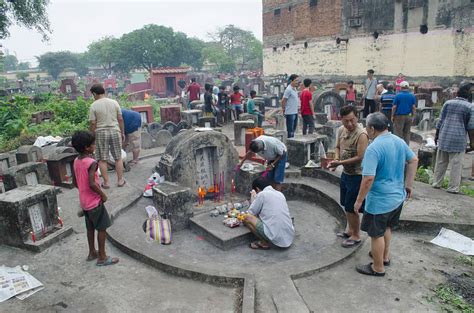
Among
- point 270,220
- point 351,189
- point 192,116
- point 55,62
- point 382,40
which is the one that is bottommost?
point 270,220

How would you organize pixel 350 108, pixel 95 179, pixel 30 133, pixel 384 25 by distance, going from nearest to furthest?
pixel 95 179, pixel 350 108, pixel 30 133, pixel 384 25

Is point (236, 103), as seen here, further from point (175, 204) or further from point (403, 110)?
Result: point (175, 204)

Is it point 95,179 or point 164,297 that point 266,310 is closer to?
point 164,297

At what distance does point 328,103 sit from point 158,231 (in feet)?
36.7

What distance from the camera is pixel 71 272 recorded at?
452 centimetres

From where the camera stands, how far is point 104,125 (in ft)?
22.1

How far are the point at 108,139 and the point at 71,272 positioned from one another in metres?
2.97

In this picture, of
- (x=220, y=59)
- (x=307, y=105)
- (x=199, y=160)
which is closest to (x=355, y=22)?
(x=307, y=105)

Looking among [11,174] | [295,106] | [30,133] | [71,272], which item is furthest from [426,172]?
[30,133]

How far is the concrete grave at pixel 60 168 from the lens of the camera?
777cm

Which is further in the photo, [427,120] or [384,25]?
[384,25]

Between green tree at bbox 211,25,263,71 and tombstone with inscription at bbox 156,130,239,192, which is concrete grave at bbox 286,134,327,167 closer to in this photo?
tombstone with inscription at bbox 156,130,239,192

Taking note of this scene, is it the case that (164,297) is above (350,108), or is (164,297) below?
below

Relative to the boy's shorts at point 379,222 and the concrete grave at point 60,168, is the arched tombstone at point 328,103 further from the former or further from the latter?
the boy's shorts at point 379,222
